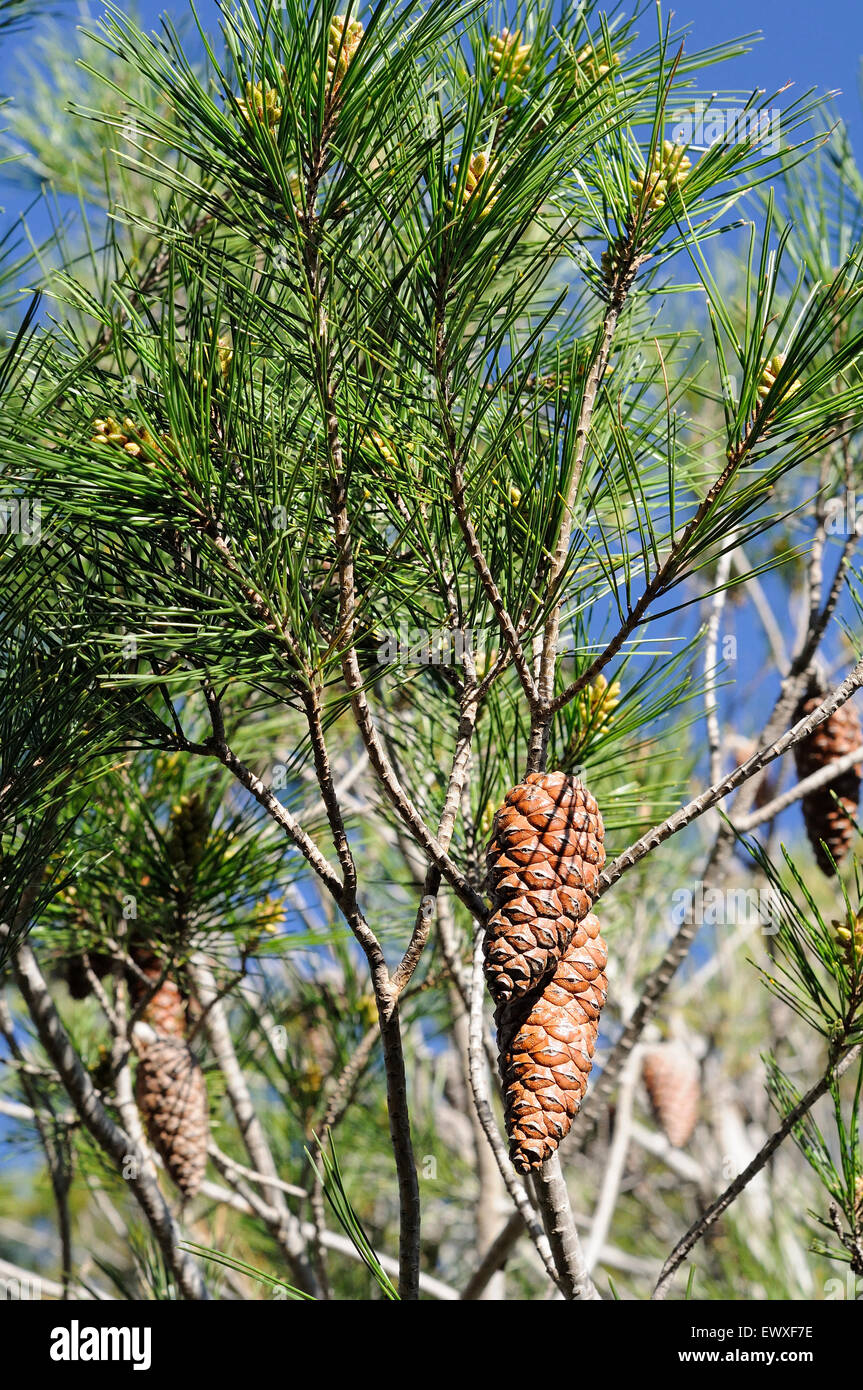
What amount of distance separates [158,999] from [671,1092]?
4.84 feet

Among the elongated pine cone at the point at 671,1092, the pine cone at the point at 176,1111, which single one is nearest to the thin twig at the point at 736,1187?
the pine cone at the point at 176,1111

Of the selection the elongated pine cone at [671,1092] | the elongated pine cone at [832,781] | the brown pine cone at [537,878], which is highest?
the elongated pine cone at [832,781]

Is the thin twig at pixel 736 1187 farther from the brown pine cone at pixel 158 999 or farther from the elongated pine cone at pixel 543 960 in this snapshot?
the brown pine cone at pixel 158 999

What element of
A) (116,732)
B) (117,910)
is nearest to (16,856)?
(116,732)

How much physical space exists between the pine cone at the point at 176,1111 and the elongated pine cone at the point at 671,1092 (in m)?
1.41

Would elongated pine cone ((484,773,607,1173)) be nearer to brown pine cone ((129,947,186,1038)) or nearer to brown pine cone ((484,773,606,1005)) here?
brown pine cone ((484,773,606,1005))

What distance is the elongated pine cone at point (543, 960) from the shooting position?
75 centimetres

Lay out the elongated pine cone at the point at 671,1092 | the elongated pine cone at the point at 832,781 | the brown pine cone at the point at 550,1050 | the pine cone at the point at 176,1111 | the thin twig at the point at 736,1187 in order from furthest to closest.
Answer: the elongated pine cone at the point at 671,1092, the pine cone at the point at 176,1111, the elongated pine cone at the point at 832,781, the thin twig at the point at 736,1187, the brown pine cone at the point at 550,1050

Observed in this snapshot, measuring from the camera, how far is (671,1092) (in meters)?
2.69

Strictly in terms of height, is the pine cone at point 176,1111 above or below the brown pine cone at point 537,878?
below

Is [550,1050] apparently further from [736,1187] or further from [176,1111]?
[176,1111]

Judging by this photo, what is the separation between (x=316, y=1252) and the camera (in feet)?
5.19

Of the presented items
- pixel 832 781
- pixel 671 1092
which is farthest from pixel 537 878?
pixel 671 1092
